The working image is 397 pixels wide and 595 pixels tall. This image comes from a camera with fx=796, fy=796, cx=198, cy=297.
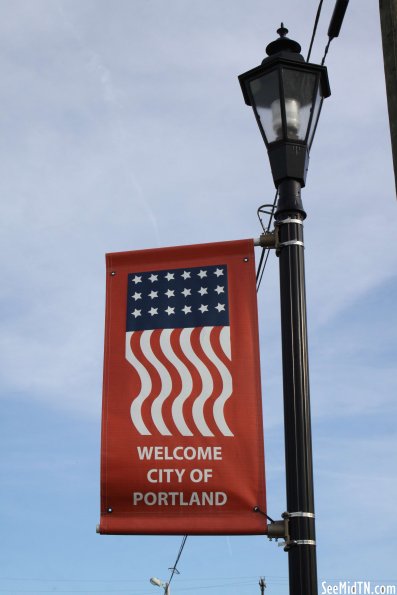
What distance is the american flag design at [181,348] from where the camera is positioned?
4.86 m

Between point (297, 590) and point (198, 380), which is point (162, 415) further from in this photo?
point (297, 590)

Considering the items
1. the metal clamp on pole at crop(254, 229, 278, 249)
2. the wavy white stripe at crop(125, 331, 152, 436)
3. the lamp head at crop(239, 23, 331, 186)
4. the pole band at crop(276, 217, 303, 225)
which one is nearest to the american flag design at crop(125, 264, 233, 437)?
the wavy white stripe at crop(125, 331, 152, 436)

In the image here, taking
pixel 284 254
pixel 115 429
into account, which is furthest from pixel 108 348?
pixel 284 254

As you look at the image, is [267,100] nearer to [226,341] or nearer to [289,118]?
[289,118]

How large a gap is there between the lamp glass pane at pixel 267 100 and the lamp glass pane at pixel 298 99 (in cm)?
6

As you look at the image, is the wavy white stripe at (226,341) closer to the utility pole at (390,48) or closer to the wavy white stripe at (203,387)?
the wavy white stripe at (203,387)

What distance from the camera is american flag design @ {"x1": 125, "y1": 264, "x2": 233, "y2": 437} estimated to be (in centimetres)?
486

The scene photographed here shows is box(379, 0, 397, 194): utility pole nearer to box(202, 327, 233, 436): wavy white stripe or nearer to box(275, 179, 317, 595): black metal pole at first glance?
box(275, 179, 317, 595): black metal pole

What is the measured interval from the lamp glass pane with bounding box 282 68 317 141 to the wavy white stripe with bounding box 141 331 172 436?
1621 mm

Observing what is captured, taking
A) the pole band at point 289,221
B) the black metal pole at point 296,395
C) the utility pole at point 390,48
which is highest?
the utility pole at point 390,48

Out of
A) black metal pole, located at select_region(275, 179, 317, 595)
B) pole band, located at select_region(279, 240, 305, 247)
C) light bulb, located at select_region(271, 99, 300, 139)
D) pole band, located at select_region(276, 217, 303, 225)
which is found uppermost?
light bulb, located at select_region(271, 99, 300, 139)

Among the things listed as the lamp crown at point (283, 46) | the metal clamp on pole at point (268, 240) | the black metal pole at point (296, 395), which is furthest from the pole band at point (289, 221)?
the lamp crown at point (283, 46)

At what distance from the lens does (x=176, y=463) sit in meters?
4.72

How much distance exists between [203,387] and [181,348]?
343mm
